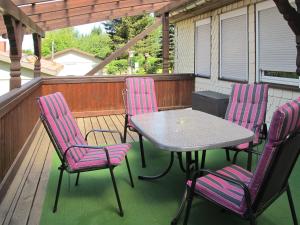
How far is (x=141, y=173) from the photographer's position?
13.2ft

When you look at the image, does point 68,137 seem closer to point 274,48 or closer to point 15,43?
point 15,43

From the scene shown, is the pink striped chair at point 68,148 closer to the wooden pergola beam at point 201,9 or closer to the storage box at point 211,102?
the storage box at point 211,102

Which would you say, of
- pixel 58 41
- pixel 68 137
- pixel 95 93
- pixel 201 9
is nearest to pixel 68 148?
pixel 68 137

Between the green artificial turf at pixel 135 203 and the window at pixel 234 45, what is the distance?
297cm

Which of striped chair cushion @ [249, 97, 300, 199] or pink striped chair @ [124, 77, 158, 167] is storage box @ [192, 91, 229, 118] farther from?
striped chair cushion @ [249, 97, 300, 199]

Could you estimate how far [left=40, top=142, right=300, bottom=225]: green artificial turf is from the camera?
2.83 meters

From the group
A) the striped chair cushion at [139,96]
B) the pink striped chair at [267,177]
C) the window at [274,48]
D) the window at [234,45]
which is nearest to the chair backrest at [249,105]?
the window at [274,48]

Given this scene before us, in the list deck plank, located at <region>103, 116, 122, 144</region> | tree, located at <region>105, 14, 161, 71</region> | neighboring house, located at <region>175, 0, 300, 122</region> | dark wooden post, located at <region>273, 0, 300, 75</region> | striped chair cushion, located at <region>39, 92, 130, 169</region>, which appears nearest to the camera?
striped chair cushion, located at <region>39, 92, 130, 169</region>

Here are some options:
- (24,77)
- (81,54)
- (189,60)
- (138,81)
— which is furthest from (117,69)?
(138,81)

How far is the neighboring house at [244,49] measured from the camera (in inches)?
212

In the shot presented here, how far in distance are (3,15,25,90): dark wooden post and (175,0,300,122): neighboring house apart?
12.7 ft

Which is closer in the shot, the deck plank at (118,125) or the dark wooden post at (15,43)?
the dark wooden post at (15,43)

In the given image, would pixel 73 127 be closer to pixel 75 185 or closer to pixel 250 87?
pixel 75 185

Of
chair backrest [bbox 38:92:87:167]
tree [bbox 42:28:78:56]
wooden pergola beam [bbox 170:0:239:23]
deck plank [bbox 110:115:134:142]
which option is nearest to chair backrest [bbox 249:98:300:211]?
chair backrest [bbox 38:92:87:167]
